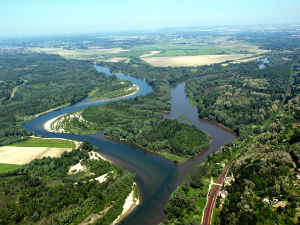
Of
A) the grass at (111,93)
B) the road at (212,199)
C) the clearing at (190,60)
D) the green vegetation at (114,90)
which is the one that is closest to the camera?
the road at (212,199)

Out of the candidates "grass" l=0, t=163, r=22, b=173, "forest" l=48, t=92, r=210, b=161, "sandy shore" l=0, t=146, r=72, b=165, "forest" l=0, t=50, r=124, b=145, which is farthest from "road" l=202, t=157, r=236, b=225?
"forest" l=0, t=50, r=124, b=145

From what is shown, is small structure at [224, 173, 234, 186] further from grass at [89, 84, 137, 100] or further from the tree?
grass at [89, 84, 137, 100]

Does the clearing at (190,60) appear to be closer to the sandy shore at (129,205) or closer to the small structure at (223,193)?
the small structure at (223,193)

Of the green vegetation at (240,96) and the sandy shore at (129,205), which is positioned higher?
the green vegetation at (240,96)

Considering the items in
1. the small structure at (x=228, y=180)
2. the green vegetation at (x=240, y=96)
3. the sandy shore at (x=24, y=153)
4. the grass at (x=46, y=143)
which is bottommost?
the small structure at (x=228, y=180)

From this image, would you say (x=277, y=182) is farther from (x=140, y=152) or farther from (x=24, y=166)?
(x=24, y=166)

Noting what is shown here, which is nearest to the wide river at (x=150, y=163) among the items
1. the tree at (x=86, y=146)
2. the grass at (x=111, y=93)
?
the tree at (x=86, y=146)

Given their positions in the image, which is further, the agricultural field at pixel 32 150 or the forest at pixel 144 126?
the forest at pixel 144 126
